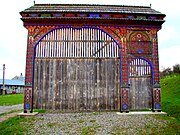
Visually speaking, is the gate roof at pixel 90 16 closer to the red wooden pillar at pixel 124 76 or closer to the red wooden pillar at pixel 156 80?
the red wooden pillar at pixel 124 76

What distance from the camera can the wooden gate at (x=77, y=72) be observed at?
11.1m

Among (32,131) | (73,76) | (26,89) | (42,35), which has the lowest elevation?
(32,131)

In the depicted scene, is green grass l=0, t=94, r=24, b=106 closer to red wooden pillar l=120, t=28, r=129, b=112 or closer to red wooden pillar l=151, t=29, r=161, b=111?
red wooden pillar l=120, t=28, r=129, b=112

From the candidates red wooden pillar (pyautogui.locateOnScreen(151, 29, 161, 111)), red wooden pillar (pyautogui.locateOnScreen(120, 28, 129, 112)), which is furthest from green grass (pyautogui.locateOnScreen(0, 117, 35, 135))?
red wooden pillar (pyautogui.locateOnScreen(151, 29, 161, 111))

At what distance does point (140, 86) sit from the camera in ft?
37.8

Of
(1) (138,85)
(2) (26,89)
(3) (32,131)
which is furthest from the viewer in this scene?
(1) (138,85)

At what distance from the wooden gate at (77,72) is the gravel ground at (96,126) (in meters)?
2.09

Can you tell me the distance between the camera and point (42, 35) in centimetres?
1116

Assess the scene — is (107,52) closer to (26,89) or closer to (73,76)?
(73,76)

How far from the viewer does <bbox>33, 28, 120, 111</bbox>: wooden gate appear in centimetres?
1114

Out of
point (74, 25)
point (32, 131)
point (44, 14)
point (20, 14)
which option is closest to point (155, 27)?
point (74, 25)

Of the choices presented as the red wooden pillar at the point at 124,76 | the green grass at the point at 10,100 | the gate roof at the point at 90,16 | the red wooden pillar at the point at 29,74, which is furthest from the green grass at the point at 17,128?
the green grass at the point at 10,100

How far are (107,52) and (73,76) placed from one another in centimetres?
244

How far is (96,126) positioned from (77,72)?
4222 millimetres
